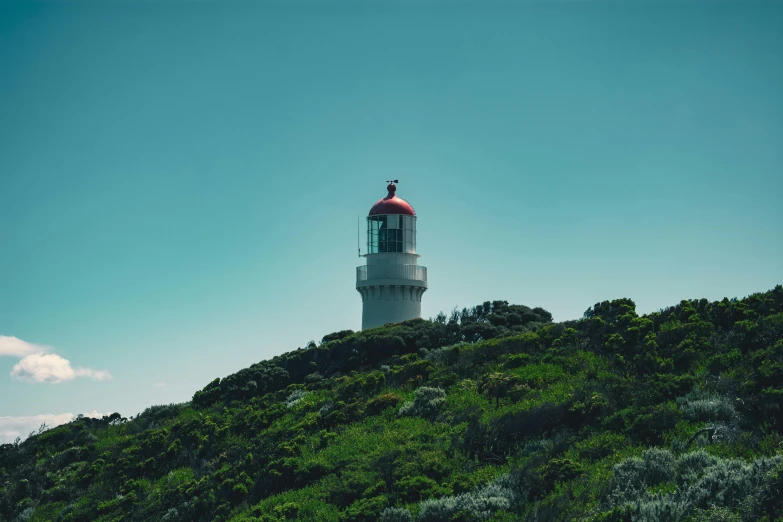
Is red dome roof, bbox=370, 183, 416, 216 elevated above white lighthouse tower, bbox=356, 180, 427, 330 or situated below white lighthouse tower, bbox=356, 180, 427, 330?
above

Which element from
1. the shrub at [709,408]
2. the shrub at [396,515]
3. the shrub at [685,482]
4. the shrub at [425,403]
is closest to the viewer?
the shrub at [685,482]

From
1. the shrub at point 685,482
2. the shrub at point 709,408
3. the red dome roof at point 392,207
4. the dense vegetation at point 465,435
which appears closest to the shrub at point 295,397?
the dense vegetation at point 465,435

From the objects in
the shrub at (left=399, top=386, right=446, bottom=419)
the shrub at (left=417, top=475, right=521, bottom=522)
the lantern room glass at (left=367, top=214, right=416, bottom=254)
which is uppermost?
the lantern room glass at (left=367, top=214, right=416, bottom=254)

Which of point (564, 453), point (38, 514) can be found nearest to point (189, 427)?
point (38, 514)

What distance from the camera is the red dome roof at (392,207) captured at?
48094 mm

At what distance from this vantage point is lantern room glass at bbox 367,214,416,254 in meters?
48.1

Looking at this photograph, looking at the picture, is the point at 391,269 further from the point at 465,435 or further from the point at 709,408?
the point at 709,408

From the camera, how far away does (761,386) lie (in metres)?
22.7

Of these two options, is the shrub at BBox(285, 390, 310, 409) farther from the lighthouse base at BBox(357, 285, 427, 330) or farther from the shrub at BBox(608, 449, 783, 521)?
the shrub at BBox(608, 449, 783, 521)

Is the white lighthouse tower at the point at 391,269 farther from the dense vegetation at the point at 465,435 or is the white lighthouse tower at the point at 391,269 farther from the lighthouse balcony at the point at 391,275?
the dense vegetation at the point at 465,435

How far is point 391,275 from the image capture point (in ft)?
156

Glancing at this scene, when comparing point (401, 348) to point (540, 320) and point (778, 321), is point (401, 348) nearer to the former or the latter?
point (540, 320)

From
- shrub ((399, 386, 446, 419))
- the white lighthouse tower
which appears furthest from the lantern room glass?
shrub ((399, 386, 446, 419))

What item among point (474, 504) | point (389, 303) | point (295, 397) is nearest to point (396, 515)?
point (474, 504)
